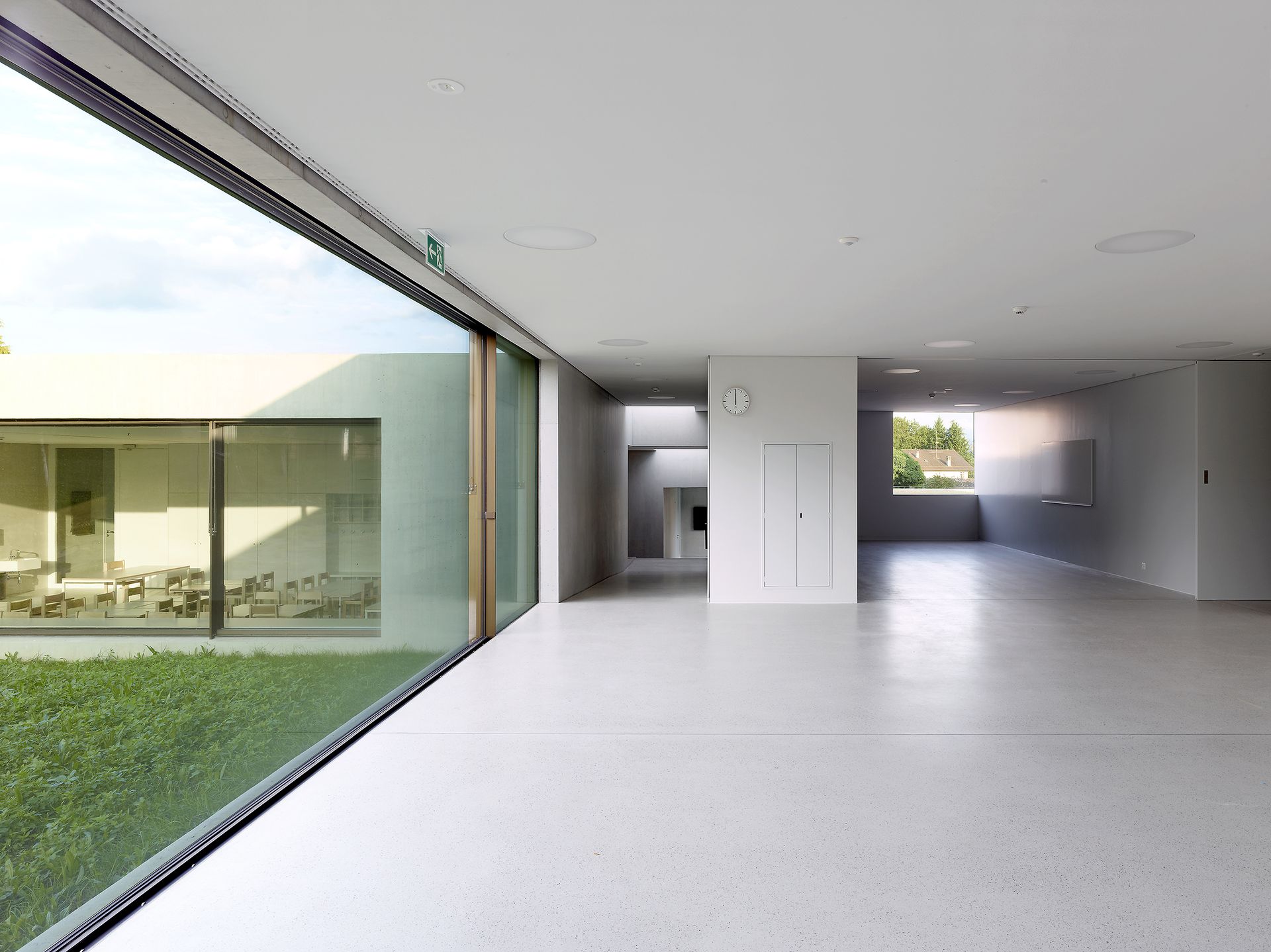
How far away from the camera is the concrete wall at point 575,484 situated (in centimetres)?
909

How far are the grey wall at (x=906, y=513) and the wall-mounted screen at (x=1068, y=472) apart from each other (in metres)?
3.12

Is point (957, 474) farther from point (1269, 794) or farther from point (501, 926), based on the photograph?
point (501, 926)

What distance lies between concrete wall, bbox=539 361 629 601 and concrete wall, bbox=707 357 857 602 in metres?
1.71

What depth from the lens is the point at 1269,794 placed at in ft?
11.6

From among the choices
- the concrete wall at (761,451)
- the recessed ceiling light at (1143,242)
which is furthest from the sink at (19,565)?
the concrete wall at (761,451)

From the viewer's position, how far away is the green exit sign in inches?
173

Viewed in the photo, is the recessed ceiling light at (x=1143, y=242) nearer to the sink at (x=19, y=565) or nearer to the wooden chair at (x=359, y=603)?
the wooden chair at (x=359, y=603)

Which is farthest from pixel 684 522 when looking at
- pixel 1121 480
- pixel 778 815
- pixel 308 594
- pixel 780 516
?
pixel 778 815

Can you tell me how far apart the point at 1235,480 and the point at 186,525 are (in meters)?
10.6

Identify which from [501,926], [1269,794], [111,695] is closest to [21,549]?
[111,695]

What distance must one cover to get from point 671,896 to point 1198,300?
5908mm

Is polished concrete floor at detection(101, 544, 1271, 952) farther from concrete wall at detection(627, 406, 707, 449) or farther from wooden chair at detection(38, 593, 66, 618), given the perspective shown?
concrete wall at detection(627, 406, 707, 449)

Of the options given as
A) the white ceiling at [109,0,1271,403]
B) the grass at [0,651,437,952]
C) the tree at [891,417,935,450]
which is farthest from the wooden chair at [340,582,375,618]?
the tree at [891,417,935,450]

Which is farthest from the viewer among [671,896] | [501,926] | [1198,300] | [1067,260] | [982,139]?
[1198,300]
